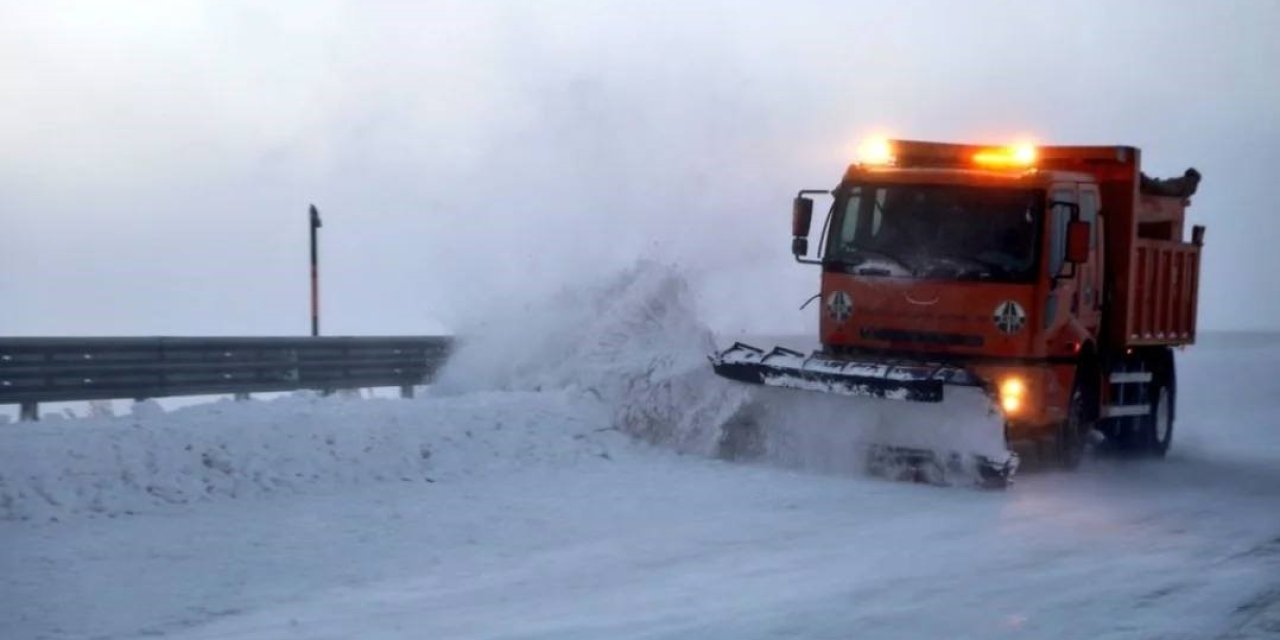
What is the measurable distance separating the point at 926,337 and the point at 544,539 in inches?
197

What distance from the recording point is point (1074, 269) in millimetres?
14055

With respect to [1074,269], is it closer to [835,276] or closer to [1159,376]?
[835,276]

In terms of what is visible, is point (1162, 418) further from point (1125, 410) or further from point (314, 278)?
point (314, 278)

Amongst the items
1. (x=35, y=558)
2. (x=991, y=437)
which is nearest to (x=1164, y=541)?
(x=991, y=437)

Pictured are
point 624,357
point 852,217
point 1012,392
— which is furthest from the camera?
point 624,357

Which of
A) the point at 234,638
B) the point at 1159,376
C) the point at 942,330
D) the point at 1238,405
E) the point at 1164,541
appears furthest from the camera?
the point at 1238,405

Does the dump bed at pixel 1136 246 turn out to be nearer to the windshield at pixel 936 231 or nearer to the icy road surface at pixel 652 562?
the windshield at pixel 936 231

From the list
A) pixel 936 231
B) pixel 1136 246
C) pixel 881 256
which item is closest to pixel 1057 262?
pixel 936 231

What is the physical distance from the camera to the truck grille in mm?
13656

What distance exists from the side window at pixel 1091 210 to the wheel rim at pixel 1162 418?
3.31 meters

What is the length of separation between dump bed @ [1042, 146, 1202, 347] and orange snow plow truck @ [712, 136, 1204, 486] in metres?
0.14

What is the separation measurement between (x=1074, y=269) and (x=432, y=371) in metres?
10.4

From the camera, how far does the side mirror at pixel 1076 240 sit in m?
13.6

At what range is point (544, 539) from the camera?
399 inches
